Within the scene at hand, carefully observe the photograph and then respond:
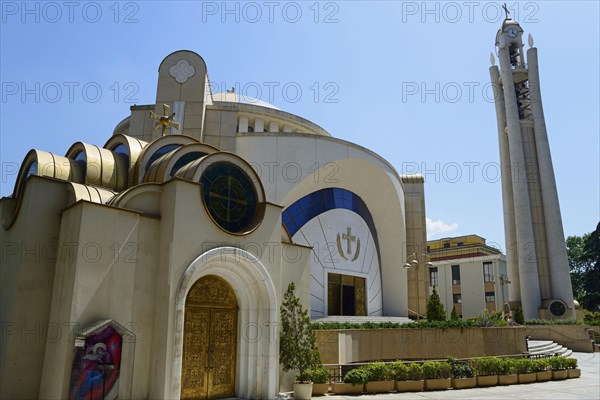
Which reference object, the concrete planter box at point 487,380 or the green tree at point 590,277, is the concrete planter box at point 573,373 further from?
the green tree at point 590,277

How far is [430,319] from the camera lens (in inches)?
846

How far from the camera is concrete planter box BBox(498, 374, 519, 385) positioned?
1678 centimetres

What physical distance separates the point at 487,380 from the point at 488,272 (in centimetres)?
4303

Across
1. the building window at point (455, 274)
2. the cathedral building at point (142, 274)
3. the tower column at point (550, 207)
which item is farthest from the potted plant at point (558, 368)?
the building window at point (455, 274)

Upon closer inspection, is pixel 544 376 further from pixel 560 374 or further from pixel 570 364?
pixel 570 364

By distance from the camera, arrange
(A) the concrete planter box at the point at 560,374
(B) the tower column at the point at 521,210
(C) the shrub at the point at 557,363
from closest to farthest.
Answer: (A) the concrete planter box at the point at 560,374 < (C) the shrub at the point at 557,363 < (B) the tower column at the point at 521,210

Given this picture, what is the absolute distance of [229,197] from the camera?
13250mm

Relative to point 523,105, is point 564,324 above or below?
below

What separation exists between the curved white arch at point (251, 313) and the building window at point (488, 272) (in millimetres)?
49046

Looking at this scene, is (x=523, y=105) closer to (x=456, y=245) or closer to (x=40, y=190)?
(x=456, y=245)

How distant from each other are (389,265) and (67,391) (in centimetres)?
2393

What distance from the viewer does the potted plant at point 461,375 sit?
52.3 ft

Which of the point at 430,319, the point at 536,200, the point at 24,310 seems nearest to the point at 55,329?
the point at 24,310

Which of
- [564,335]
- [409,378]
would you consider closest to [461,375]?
[409,378]
